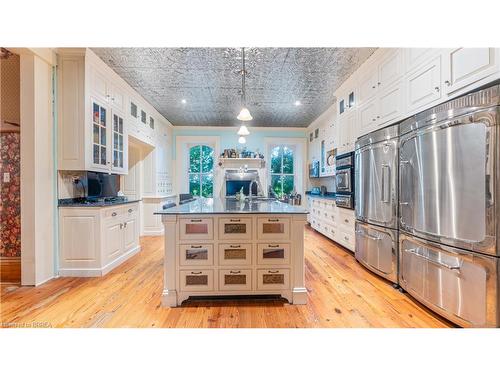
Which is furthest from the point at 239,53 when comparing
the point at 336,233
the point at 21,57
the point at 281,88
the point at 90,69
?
the point at 336,233

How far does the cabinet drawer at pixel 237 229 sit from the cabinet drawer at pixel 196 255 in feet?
0.65

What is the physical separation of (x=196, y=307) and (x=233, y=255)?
59cm

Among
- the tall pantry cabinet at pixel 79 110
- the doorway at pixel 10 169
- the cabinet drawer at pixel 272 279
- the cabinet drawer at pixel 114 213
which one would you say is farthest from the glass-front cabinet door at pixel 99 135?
the cabinet drawer at pixel 272 279

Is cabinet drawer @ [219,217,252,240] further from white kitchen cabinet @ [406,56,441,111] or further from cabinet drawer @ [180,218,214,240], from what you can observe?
white kitchen cabinet @ [406,56,441,111]

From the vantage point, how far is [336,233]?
4449 millimetres

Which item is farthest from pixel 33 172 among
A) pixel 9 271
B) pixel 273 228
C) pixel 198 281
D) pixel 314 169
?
pixel 314 169

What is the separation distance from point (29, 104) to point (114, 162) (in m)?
1.19

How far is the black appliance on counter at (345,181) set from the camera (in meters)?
3.78

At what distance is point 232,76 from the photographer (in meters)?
3.77

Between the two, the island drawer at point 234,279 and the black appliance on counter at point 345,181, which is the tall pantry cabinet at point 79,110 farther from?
the black appliance on counter at point 345,181

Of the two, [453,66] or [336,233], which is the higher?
[453,66]

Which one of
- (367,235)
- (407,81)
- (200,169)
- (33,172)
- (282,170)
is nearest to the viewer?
(407,81)

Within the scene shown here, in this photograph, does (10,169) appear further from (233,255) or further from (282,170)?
(282,170)
